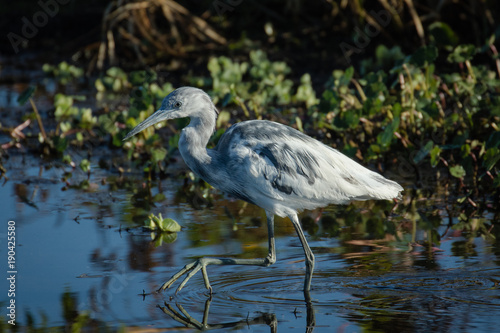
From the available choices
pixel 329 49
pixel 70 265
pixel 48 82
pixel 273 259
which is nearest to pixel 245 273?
pixel 273 259

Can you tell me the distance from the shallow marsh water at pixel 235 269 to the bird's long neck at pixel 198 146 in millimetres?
682

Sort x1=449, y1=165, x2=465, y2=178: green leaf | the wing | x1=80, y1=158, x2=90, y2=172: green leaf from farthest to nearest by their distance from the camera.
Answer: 1. x1=80, y1=158, x2=90, y2=172: green leaf
2. x1=449, y1=165, x2=465, y2=178: green leaf
3. the wing

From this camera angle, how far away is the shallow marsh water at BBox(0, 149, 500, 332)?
14.4ft

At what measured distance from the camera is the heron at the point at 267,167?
4.97 meters

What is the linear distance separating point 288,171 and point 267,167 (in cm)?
14

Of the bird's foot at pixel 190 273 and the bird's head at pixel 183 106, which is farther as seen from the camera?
the bird's head at pixel 183 106

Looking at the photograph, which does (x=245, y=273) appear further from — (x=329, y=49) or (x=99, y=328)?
(x=329, y=49)

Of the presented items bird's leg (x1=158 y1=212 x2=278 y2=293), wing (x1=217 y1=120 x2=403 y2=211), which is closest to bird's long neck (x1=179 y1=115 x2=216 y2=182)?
wing (x1=217 y1=120 x2=403 y2=211)

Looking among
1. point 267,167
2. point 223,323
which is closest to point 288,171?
point 267,167

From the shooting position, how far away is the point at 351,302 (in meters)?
4.58

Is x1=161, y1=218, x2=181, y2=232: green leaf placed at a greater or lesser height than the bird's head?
lesser

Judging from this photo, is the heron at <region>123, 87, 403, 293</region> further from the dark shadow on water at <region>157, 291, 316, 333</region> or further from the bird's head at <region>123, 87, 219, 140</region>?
the dark shadow on water at <region>157, 291, 316, 333</region>

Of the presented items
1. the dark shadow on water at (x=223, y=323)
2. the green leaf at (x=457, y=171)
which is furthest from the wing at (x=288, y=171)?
the green leaf at (x=457, y=171)

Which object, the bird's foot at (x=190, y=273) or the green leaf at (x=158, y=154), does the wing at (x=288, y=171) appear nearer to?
the bird's foot at (x=190, y=273)
